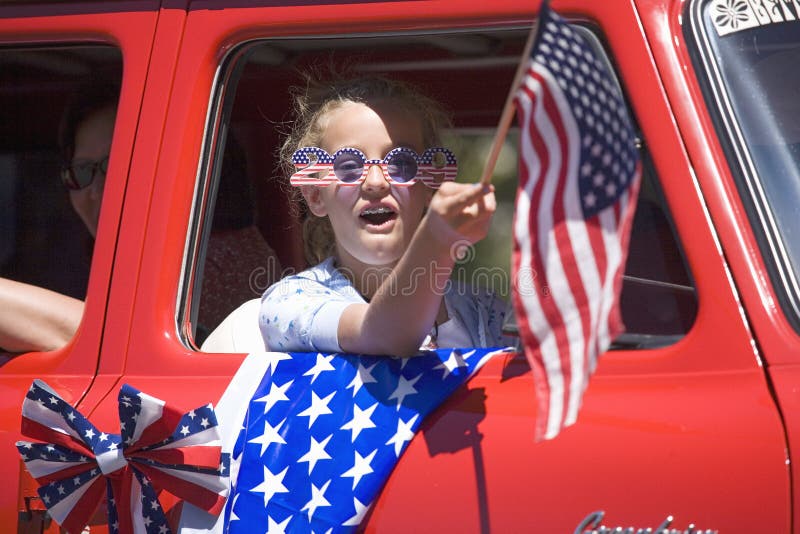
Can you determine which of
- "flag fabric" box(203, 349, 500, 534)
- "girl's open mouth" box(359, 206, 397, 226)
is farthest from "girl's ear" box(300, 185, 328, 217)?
"flag fabric" box(203, 349, 500, 534)

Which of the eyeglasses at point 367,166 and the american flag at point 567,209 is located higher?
the eyeglasses at point 367,166

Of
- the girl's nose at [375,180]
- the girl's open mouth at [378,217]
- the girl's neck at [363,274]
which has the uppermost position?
the girl's nose at [375,180]

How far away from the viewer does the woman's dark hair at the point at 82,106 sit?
8.30 ft

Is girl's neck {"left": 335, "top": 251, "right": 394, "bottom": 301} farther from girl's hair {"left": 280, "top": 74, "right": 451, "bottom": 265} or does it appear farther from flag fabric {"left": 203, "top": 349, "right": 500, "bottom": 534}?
flag fabric {"left": 203, "top": 349, "right": 500, "bottom": 534}

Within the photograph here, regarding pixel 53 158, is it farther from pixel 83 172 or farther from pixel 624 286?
pixel 624 286

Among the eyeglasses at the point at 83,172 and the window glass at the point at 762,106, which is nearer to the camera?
the window glass at the point at 762,106

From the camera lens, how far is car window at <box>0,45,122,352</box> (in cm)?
247

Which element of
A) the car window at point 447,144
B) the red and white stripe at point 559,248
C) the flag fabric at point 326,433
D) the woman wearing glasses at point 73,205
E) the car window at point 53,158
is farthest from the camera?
the car window at point 53,158

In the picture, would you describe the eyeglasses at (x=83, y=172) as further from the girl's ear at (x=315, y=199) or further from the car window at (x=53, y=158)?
the girl's ear at (x=315, y=199)

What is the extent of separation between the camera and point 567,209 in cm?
140

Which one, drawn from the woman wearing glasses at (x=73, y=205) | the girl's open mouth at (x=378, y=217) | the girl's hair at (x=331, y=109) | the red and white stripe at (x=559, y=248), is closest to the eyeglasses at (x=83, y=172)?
the woman wearing glasses at (x=73, y=205)

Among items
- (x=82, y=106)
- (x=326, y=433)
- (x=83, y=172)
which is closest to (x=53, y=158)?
(x=82, y=106)

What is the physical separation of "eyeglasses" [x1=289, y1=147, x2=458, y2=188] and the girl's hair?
0.36 ft

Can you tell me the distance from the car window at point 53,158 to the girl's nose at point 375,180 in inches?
27.3
